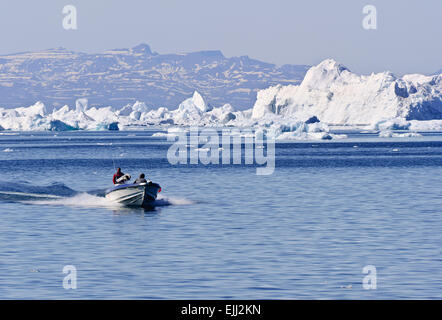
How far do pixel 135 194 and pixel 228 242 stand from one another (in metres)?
14.3

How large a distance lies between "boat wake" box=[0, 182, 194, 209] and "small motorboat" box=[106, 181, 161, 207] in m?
0.44

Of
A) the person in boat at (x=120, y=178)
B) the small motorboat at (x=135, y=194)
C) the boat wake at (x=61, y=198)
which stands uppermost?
the person in boat at (x=120, y=178)

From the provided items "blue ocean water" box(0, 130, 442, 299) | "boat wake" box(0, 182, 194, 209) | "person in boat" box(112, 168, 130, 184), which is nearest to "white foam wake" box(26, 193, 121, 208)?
"boat wake" box(0, 182, 194, 209)

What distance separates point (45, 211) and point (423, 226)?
18.6 metres

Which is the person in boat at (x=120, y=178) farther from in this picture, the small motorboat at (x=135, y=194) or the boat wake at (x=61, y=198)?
the boat wake at (x=61, y=198)

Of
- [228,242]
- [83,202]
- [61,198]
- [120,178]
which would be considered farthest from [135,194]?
[228,242]

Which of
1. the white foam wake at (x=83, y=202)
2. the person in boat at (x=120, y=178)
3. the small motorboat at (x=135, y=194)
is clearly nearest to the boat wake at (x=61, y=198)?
the white foam wake at (x=83, y=202)

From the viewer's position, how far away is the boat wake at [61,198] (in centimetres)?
4444

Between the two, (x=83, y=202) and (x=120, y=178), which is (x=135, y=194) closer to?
(x=120, y=178)

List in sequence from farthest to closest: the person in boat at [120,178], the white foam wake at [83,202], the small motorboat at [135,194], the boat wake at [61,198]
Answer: the boat wake at [61,198], the white foam wake at [83,202], the person in boat at [120,178], the small motorboat at [135,194]

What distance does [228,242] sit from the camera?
94.0 feet

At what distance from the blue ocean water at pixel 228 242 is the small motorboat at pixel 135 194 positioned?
704 millimetres
